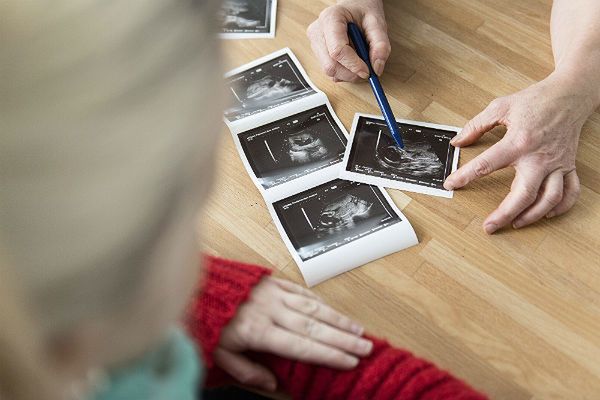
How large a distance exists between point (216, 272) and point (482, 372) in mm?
358

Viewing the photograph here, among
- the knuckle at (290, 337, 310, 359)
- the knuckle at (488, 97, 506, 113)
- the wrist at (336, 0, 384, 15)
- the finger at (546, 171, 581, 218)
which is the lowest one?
the finger at (546, 171, 581, 218)

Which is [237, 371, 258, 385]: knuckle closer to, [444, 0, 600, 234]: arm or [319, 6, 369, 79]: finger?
[444, 0, 600, 234]: arm

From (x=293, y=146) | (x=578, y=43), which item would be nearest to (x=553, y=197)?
(x=578, y=43)

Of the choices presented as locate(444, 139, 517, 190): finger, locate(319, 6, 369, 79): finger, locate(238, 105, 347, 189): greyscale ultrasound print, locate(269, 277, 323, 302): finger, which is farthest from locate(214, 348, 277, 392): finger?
locate(319, 6, 369, 79): finger

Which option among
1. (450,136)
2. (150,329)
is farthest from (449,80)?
(150,329)

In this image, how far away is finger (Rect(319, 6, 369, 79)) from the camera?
1138 mm

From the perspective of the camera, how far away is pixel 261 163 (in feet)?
3.54

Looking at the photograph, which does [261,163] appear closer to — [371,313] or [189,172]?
[371,313]

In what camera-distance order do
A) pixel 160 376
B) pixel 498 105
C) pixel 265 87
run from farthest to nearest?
pixel 265 87 < pixel 498 105 < pixel 160 376

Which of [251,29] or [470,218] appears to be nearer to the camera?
[470,218]

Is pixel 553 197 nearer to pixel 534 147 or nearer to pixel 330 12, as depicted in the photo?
pixel 534 147

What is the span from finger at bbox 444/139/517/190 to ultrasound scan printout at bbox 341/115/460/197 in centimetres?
2

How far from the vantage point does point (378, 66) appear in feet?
3.77

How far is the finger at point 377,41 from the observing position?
1150 mm
